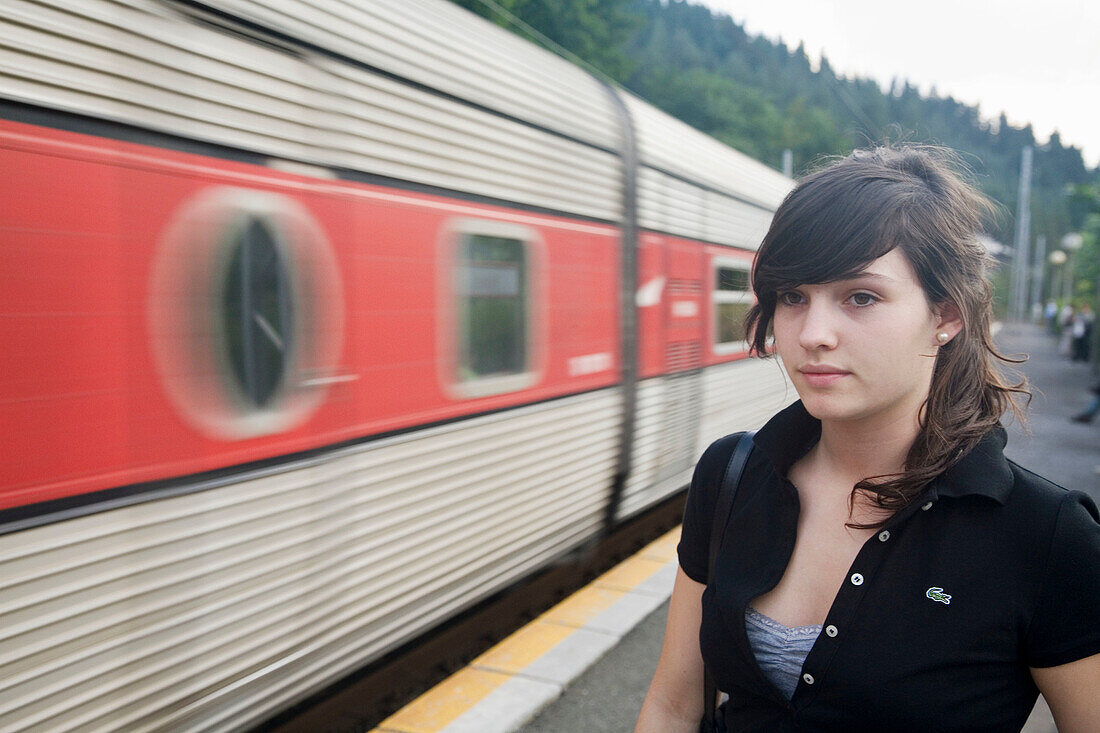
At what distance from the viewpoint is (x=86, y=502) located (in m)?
2.61

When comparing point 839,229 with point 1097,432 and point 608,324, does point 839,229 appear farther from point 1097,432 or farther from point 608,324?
point 1097,432

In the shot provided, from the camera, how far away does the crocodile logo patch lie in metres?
1.38

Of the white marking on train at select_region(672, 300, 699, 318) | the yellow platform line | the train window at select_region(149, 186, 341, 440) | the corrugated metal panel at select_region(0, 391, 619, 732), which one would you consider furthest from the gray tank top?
the white marking on train at select_region(672, 300, 699, 318)

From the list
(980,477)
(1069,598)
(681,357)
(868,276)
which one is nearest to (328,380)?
(868,276)

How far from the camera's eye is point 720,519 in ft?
5.49

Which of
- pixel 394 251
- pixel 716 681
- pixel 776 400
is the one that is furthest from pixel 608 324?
pixel 776 400

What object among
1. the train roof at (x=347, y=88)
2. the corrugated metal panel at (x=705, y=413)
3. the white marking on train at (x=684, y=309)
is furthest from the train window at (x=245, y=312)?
the white marking on train at (x=684, y=309)

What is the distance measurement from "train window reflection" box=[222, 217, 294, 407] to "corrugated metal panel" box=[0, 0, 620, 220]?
0.33 metres

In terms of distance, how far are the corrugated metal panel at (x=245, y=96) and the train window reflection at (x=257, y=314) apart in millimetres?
330

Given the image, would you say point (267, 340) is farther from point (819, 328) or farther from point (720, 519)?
point (819, 328)

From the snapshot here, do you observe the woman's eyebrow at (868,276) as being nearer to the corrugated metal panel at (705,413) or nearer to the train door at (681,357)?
the corrugated metal panel at (705,413)

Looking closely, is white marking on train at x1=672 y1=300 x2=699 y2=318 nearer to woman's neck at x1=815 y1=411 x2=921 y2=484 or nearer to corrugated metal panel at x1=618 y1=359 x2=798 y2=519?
corrugated metal panel at x1=618 y1=359 x2=798 y2=519

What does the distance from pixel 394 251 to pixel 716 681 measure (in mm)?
2638

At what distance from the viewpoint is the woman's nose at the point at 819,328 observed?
1434 mm
